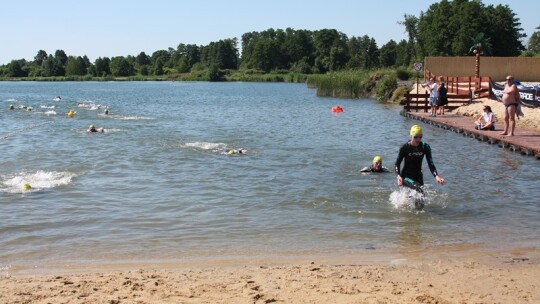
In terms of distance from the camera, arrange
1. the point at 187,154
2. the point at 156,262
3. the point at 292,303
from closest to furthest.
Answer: the point at 292,303, the point at 156,262, the point at 187,154

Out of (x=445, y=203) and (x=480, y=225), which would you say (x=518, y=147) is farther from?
(x=480, y=225)

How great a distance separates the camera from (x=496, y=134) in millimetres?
21781

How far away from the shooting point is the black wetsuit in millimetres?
10766

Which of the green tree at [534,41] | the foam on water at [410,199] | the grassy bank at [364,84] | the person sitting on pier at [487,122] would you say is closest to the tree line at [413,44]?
the green tree at [534,41]

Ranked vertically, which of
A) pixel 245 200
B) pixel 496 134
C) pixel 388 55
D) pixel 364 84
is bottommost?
pixel 245 200

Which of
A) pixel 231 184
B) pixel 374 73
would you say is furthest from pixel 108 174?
pixel 374 73

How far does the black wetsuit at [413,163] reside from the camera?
10.8 metres

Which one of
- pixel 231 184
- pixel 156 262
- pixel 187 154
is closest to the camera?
pixel 156 262

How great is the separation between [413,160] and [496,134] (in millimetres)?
12338

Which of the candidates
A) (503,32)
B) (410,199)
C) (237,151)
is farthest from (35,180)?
(503,32)

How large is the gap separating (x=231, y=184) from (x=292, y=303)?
8.30 m

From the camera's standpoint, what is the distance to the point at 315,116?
125 feet

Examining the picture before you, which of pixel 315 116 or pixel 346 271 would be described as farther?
pixel 315 116

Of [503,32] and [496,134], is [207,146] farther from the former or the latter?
[503,32]
